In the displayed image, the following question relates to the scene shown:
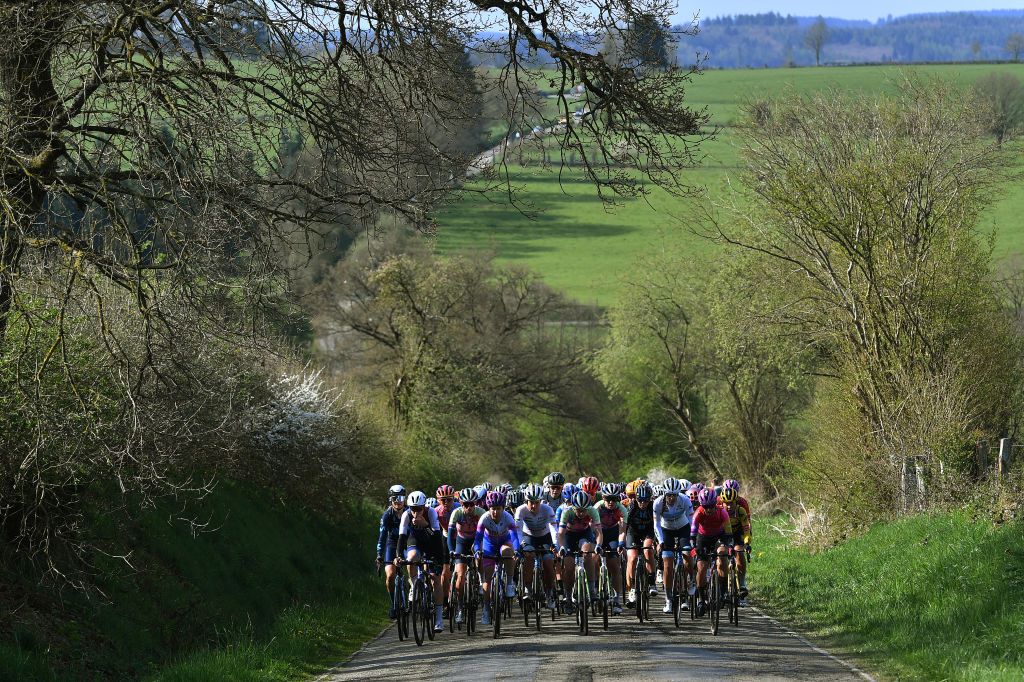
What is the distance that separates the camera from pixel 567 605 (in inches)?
693

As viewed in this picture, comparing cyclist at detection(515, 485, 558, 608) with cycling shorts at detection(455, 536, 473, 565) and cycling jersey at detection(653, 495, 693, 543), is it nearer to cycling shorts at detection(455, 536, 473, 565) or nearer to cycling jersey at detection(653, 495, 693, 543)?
cycling shorts at detection(455, 536, 473, 565)

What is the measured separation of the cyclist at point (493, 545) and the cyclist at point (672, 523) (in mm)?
1956

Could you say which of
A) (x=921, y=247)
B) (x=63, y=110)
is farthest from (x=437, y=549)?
(x=921, y=247)

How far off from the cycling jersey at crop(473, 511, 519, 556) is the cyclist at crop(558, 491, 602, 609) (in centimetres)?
73

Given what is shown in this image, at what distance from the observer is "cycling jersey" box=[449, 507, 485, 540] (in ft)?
58.0

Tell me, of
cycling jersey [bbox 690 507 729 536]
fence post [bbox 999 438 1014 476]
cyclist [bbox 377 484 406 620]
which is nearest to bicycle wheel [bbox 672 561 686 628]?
cycling jersey [bbox 690 507 729 536]

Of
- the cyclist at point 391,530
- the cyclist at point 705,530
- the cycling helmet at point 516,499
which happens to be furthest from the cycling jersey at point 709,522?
the cyclist at point 391,530

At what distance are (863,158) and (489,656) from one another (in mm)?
18444

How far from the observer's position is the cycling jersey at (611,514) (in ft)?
63.4

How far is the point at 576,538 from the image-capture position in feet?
59.6

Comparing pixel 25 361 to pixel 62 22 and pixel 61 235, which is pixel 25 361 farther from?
pixel 62 22

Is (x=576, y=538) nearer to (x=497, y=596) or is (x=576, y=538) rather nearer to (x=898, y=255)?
(x=497, y=596)

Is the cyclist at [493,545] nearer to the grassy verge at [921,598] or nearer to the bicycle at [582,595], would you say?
the bicycle at [582,595]

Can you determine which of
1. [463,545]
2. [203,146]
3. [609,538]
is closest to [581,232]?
[609,538]
